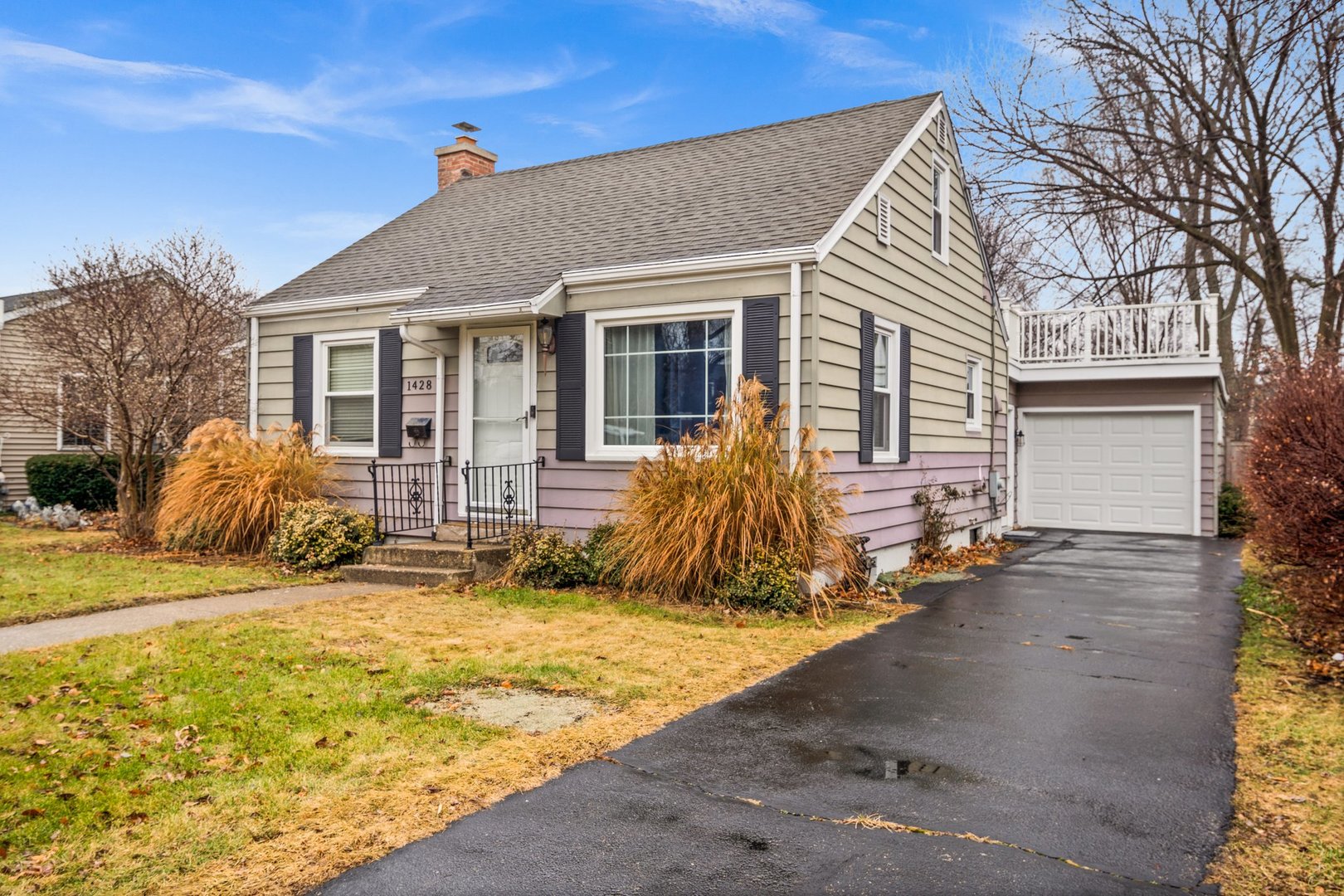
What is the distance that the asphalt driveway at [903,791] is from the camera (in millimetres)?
3012

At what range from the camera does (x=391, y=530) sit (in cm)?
1077

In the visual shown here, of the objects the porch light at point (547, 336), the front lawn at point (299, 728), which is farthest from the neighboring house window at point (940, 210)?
the front lawn at point (299, 728)

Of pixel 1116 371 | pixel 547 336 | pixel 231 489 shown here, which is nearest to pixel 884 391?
pixel 547 336

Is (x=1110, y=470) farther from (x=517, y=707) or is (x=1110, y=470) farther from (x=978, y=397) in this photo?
(x=517, y=707)

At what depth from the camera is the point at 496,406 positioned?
10.3 metres

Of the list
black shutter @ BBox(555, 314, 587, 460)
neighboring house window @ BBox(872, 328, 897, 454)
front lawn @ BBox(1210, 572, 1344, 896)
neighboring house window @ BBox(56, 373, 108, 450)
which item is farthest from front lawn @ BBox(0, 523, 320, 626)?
front lawn @ BBox(1210, 572, 1344, 896)

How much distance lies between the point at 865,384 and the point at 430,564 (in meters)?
4.94

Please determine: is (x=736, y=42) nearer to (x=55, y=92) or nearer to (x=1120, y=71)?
(x=1120, y=71)

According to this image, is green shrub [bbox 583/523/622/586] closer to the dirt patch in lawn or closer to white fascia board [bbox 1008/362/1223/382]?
the dirt patch in lawn

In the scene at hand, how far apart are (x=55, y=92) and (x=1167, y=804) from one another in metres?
17.0

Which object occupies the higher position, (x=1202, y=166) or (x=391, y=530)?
(x=1202, y=166)

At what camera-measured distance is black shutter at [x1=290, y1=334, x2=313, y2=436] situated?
11492mm

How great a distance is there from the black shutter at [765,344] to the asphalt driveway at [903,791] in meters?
2.82

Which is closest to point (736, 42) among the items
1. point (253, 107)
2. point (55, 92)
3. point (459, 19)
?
point (459, 19)
